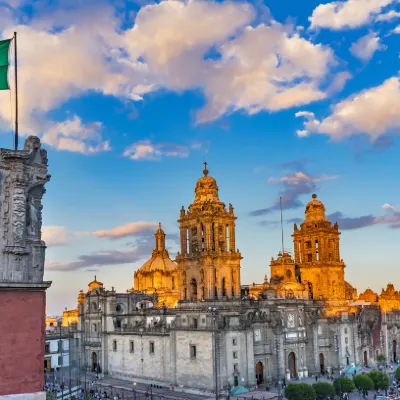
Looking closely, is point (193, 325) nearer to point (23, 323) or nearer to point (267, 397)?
point (267, 397)

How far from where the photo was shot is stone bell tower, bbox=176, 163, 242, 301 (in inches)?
2884

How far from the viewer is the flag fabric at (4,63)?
619 inches

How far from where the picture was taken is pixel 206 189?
7919cm

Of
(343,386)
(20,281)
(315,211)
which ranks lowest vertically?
(343,386)

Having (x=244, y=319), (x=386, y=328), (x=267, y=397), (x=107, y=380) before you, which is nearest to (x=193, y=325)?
(x=244, y=319)

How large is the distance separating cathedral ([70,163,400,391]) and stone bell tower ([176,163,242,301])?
0.14m

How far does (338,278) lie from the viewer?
94.2 m

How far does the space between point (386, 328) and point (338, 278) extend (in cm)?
1243

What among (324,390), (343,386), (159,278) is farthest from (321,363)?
(159,278)

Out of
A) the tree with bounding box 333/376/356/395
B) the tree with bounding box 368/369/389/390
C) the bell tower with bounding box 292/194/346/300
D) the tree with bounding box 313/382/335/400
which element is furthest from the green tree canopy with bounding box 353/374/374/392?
the bell tower with bounding box 292/194/346/300

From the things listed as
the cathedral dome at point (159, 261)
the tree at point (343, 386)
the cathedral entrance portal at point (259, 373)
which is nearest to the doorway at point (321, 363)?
the cathedral entrance portal at point (259, 373)

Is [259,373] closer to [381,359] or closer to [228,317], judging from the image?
[228,317]

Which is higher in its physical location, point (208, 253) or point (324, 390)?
point (208, 253)

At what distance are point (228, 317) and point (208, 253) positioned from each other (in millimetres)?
15112
